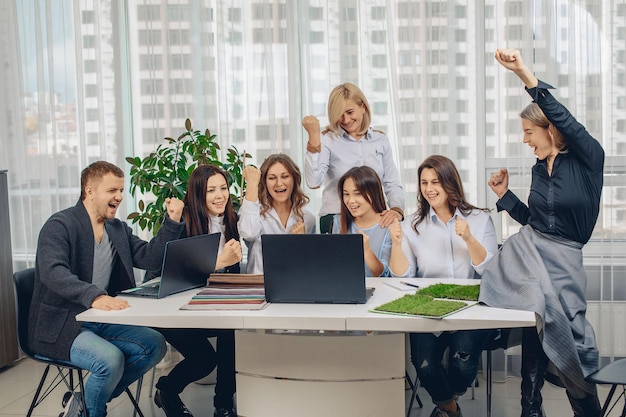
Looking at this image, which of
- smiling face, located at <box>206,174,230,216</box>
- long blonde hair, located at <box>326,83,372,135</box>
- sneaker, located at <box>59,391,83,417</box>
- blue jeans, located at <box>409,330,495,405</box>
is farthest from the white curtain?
sneaker, located at <box>59,391,83,417</box>

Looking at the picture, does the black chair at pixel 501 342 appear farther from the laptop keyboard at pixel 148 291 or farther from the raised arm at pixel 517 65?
the laptop keyboard at pixel 148 291

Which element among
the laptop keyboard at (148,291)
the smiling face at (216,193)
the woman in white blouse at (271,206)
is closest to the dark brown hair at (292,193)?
the woman in white blouse at (271,206)

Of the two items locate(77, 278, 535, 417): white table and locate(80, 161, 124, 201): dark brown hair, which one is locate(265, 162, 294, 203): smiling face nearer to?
locate(80, 161, 124, 201): dark brown hair

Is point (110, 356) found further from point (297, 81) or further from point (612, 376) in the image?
point (297, 81)

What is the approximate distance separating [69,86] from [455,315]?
3257mm

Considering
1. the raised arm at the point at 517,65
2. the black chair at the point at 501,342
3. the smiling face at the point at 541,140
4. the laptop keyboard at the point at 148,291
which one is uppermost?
the raised arm at the point at 517,65

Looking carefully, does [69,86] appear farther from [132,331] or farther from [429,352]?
[429,352]

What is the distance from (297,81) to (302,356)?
215 centimetres

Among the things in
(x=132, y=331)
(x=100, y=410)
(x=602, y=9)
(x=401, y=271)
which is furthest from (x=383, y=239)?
(x=602, y=9)

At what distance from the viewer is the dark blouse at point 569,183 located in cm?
297

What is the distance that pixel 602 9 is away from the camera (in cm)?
432

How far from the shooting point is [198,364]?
3598 mm

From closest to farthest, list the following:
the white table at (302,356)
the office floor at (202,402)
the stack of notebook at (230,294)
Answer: the white table at (302,356) < the stack of notebook at (230,294) < the office floor at (202,402)

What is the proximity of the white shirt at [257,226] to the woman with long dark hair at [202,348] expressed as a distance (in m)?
0.11
